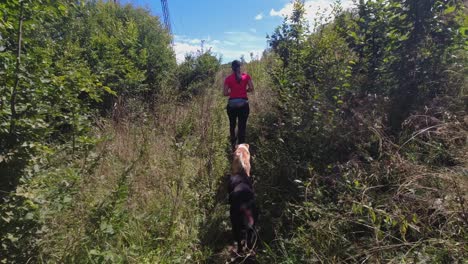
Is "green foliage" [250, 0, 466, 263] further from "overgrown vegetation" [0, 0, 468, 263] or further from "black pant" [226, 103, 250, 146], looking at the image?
"black pant" [226, 103, 250, 146]

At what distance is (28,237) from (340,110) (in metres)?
3.21

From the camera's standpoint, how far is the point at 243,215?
2932mm

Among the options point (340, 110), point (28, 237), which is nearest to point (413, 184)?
point (340, 110)

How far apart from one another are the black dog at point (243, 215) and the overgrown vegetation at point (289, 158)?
201 mm

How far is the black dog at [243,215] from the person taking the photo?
2.89m

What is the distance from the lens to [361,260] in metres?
2.12

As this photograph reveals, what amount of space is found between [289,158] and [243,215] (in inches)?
40.8

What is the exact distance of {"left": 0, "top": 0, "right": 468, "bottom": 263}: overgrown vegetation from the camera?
2.04 m

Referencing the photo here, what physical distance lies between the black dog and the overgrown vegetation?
201mm

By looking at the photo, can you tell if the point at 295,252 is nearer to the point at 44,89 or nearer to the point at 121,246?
the point at 121,246

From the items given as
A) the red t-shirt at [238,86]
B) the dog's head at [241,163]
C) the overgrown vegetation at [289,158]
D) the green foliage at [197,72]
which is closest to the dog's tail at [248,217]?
the overgrown vegetation at [289,158]

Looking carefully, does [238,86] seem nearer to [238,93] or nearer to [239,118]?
[238,93]

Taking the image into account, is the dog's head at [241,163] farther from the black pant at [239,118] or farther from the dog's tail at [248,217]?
the black pant at [239,118]

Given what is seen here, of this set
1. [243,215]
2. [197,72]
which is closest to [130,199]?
[243,215]
